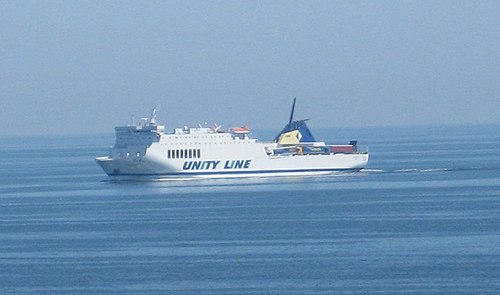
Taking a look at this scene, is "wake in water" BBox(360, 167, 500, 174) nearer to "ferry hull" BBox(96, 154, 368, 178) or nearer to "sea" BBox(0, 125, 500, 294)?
"ferry hull" BBox(96, 154, 368, 178)

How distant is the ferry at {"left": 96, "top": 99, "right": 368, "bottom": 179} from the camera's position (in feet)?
242

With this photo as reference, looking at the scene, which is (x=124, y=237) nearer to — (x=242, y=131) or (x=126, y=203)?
(x=126, y=203)

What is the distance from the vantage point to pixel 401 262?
36969 millimetres

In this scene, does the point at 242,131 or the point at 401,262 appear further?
the point at 242,131

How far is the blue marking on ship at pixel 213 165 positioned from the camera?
2931 inches

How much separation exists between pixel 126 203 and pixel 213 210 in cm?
631

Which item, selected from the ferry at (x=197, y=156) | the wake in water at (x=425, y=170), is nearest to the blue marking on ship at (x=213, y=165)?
the ferry at (x=197, y=156)

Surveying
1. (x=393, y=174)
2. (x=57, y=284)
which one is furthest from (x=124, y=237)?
(x=393, y=174)

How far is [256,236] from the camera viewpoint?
44.8 meters

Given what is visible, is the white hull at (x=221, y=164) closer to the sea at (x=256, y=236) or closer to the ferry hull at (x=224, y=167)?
the ferry hull at (x=224, y=167)

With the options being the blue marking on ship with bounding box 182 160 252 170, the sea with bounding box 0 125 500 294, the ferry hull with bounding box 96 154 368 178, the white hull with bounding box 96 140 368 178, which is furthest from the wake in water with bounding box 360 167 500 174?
the blue marking on ship with bounding box 182 160 252 170

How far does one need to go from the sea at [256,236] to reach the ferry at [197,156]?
2.40ft

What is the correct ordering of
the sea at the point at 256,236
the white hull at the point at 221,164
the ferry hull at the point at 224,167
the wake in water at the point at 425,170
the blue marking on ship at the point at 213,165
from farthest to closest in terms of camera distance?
the wake in water at the point at 425,170
the blue marking on ship at the point at 213,165
the ferry hull at the point at 224,167
the white hull at the point at 221,164
the sea at the point at 256,236

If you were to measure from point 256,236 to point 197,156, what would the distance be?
30.1 meters
